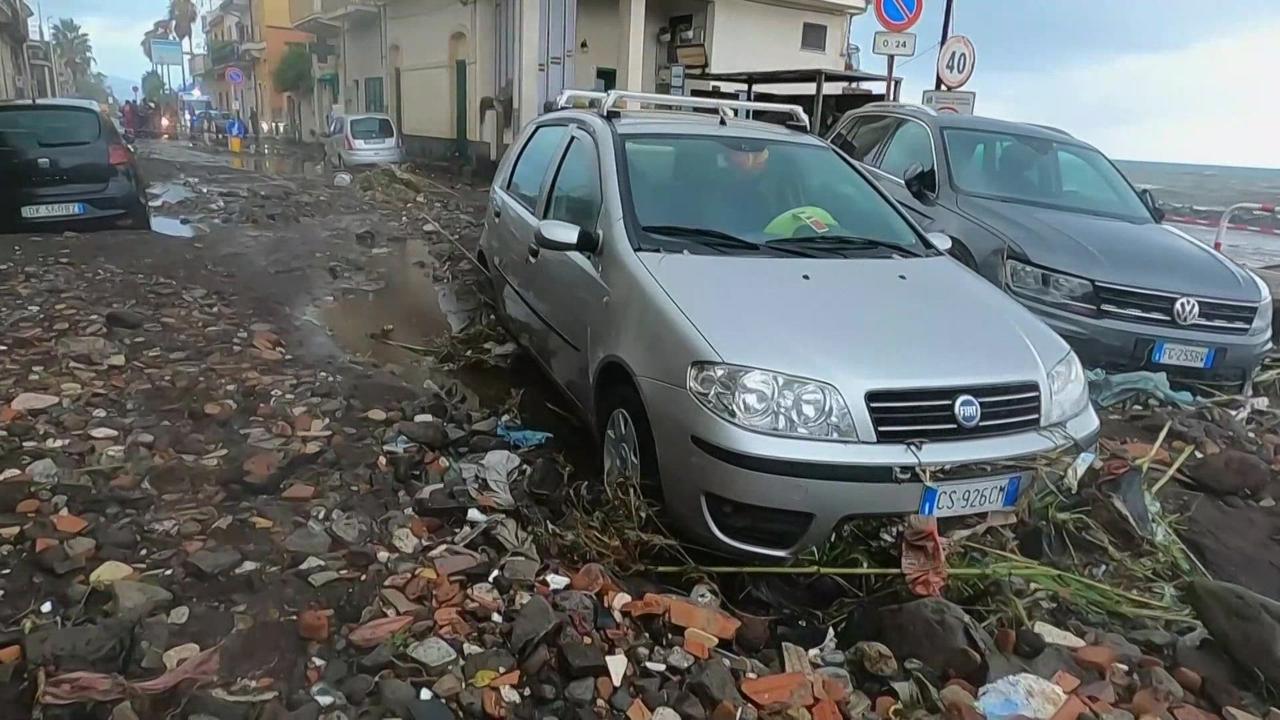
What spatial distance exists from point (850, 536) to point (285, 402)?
3346 mm

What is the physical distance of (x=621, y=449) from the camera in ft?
11.8

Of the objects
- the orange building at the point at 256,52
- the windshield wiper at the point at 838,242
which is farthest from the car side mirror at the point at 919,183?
the orange building at the point at 256,52

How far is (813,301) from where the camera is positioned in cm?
344

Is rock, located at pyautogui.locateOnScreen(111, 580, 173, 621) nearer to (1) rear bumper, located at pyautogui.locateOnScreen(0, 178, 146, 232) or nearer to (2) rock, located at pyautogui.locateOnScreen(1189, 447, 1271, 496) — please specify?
(2) rock, located at pyautogui.locateOnScreen(1189, 447, 1271, 496)

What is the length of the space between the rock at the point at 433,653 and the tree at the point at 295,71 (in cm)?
4217

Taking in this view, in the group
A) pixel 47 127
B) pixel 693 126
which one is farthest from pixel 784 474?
pixel 47 127

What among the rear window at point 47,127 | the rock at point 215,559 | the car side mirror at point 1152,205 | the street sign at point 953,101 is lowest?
the rock at point 215,559

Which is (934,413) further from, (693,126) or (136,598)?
(136,598)

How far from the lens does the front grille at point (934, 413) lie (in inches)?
117

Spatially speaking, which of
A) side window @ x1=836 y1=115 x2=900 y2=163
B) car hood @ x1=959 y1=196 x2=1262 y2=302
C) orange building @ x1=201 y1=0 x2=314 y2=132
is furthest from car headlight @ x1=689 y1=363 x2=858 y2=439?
orange building @ x1=201 y1=0 x2=314 y2=132

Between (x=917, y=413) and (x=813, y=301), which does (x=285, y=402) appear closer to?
(x=813, y=301)

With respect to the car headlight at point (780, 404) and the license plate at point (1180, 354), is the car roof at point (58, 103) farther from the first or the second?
the license plate at point (1180, 354)

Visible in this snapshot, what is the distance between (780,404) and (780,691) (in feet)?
3.01

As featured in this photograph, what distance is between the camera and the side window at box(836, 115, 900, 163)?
25.2 feet
